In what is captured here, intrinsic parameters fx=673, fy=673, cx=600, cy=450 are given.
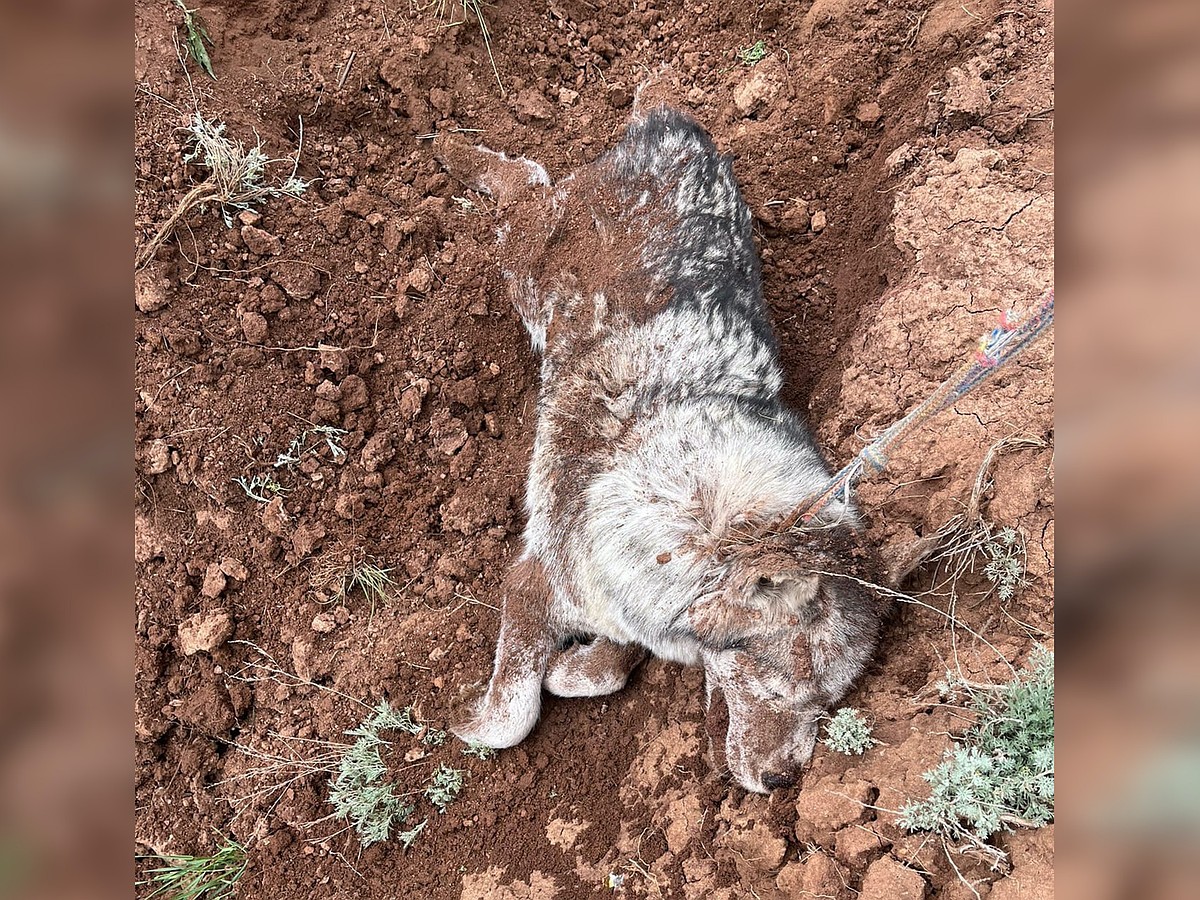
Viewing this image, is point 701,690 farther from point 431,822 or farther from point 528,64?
point 528,64

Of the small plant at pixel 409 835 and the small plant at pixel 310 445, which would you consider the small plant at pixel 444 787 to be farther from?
the small plant at pixel 310 445

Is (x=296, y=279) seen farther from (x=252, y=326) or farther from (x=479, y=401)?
(x=479, y=401)

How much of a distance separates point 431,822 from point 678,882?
118 centimetres

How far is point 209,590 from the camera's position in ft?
10.9

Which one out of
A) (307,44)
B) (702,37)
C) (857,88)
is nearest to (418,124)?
(307,44)

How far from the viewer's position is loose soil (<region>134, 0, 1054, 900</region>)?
116 inches

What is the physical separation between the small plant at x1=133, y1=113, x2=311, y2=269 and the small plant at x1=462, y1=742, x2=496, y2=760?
295cm

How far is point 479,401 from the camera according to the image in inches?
152

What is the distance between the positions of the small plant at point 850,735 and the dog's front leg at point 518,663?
54.6 inches

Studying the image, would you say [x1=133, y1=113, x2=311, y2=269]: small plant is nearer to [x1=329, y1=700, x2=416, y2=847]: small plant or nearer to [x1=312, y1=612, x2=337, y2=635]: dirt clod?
[x1=312, y1=612, x2=337, y2=635]: dirt clod

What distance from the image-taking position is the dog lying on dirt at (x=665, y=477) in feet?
9.39

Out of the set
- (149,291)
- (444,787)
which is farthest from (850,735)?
(149,291)
